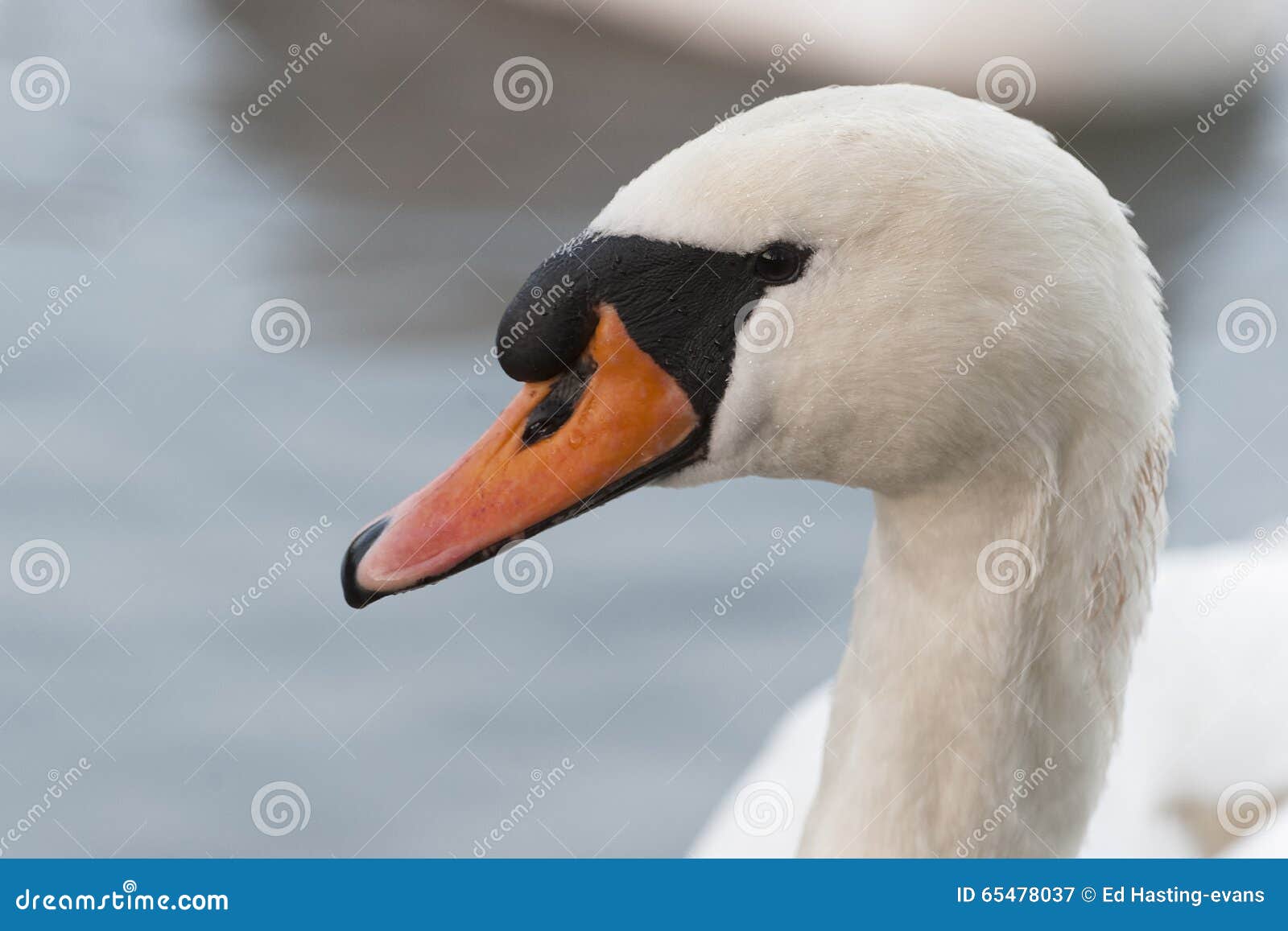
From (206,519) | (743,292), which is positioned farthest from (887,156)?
(206,519)

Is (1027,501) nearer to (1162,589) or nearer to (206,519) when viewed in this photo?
(1162,589)

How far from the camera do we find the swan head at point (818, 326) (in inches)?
76.3

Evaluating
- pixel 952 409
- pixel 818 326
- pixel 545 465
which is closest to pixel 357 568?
pixel 545 465

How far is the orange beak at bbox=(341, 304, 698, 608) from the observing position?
6.81ft

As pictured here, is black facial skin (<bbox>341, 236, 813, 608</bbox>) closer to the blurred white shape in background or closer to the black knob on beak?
the black knob on beak

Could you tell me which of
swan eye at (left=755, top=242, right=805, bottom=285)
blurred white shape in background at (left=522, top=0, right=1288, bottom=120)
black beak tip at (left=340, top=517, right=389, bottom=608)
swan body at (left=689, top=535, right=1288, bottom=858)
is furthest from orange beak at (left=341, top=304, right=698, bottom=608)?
blurred white shape in background at (left=522, top=0, right=1288, bottom=120)

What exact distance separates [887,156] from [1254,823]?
221cm

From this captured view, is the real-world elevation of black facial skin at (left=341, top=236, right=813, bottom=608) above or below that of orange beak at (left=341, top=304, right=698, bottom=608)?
above

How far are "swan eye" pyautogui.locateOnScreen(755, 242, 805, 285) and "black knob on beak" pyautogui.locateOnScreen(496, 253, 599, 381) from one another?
219mm

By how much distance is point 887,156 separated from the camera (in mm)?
1925

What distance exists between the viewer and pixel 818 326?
2.02 m

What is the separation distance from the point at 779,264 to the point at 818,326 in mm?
95

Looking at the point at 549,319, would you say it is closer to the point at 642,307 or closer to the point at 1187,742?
the point at 642,307

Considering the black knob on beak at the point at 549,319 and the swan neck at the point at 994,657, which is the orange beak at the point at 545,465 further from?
the swan neck at the point at 994,657
